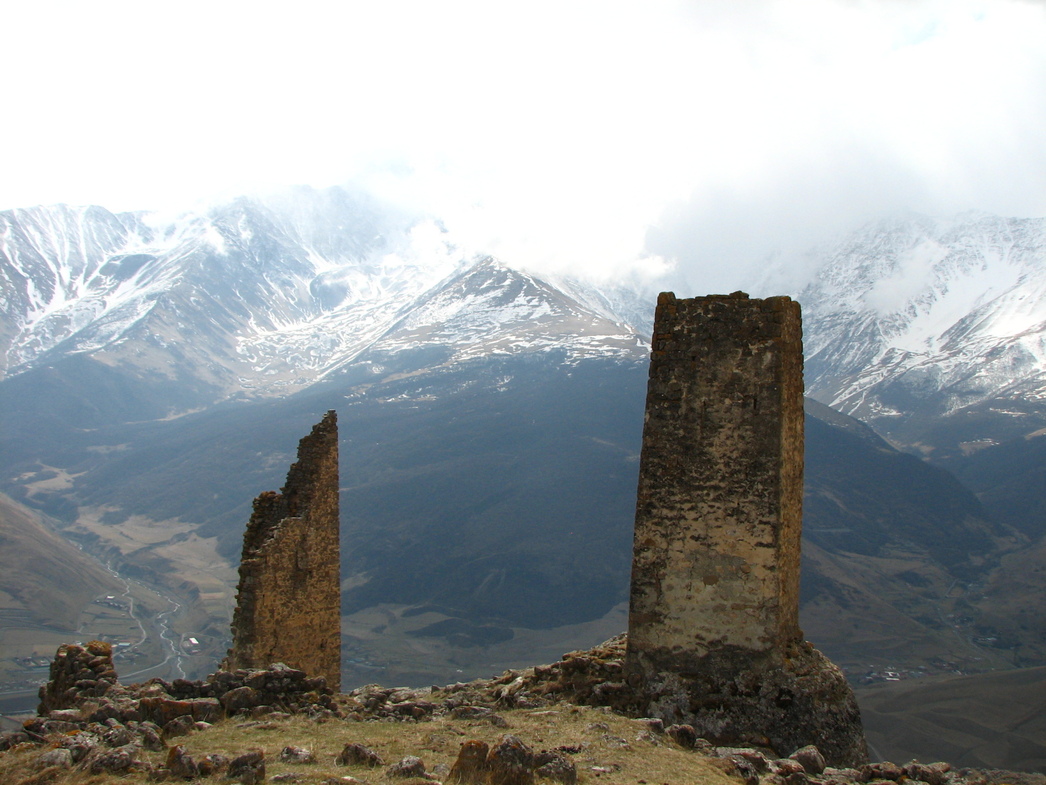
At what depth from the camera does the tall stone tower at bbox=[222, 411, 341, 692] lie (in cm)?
1198

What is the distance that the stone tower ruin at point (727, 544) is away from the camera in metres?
8.95

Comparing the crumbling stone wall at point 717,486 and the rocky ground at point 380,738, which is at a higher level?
the crumbling stone wall at point 717,486

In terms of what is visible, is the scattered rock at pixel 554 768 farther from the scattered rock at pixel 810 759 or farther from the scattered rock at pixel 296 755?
the scattered rock at pixel 810 759

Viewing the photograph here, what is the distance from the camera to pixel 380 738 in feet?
25.9

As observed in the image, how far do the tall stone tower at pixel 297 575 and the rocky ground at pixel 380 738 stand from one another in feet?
6.70

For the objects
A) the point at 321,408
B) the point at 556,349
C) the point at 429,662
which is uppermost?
A: the point at 556,349

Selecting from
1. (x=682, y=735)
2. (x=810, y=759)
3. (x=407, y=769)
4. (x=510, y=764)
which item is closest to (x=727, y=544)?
(x=682, y=735)

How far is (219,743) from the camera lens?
753cm

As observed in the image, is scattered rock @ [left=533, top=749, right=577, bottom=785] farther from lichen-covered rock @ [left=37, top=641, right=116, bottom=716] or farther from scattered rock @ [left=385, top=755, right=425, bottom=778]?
lichen-covered rock @ [left=37, top=641, right=116, bottom=716]

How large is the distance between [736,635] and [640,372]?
136m

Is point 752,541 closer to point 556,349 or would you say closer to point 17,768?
point 17,768

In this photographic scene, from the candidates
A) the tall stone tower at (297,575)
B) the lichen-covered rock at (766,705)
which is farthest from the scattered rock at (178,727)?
the lichen-covered rock at (766,705)

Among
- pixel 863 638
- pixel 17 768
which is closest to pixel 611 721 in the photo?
pixel 17 768

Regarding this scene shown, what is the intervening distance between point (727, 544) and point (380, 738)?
3512 mm
